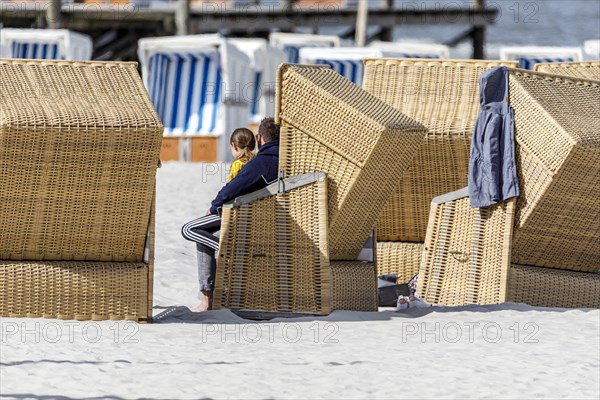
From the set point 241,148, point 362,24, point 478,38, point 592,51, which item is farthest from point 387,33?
point 241,148

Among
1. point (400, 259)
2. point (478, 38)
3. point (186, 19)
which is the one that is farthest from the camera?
point (478, 38)

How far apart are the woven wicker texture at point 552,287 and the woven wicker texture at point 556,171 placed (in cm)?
8

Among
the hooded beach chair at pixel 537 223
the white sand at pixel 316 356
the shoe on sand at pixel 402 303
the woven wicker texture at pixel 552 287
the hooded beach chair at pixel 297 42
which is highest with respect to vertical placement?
the hooded beach chair at pixel 297 42

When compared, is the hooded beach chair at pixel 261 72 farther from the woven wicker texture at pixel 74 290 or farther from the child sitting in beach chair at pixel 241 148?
the woven wicker texture at pixel 74 290

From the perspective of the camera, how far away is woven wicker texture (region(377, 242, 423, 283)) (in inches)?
293

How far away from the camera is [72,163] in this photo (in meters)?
5.54

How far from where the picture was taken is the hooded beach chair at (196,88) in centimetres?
1570

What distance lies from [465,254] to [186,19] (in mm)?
14493

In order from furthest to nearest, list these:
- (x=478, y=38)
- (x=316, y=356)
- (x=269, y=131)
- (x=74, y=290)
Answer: (x=478, y=38) < (x=269, y=131) < (x=74, y=290) < (x=316, y=356)

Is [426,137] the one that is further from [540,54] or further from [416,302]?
[540,54]

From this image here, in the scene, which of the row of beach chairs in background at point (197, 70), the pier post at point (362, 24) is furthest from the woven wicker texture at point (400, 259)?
the pier post at point (362, 24)

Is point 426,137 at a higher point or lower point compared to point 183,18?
lower

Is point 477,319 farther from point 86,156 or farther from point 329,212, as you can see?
point 86,156

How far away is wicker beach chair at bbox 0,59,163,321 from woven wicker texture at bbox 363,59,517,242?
1.85 meters
